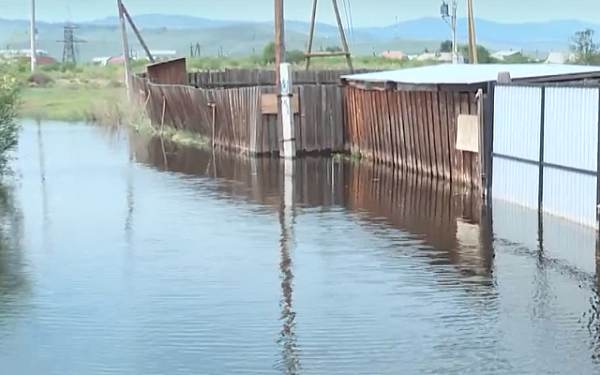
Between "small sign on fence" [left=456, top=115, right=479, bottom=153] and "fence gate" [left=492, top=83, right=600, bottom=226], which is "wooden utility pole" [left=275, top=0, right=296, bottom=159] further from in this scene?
"fence gate" [left=492, top=83, right=600, bottom=226]

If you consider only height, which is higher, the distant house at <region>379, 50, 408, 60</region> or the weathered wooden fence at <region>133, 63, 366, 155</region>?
the distant house at <region>379, 50, 408, 60</region>

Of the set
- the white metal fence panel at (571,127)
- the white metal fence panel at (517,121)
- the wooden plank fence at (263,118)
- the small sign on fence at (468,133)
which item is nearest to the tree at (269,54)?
the wooden plank fence at (263,118)

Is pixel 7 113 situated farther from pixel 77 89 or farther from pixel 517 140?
pixel 77 89

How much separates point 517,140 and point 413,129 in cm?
534

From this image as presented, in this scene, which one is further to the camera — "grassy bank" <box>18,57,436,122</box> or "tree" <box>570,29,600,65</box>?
"grassy bank" <box>18,57,436,122</box>

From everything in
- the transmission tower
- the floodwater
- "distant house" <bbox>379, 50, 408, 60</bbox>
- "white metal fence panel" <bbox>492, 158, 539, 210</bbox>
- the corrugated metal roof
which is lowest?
the floodwater

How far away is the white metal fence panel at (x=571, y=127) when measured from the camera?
14.6 meters

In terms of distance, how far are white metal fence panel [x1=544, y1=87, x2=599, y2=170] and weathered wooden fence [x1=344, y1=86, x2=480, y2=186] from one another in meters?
2.96

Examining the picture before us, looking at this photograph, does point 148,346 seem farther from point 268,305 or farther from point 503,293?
point 503,293

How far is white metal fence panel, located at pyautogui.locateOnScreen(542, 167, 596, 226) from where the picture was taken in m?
14.6

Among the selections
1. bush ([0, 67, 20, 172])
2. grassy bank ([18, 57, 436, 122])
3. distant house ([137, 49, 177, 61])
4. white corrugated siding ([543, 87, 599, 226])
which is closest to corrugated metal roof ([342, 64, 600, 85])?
white corrugated siding ([543, 87, 599, 226])

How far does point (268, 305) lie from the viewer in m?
10.8

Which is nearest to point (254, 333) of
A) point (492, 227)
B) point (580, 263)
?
point (580, 263)

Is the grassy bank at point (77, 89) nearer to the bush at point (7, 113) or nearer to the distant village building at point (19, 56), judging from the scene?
the distant village building at point (19, 56)
